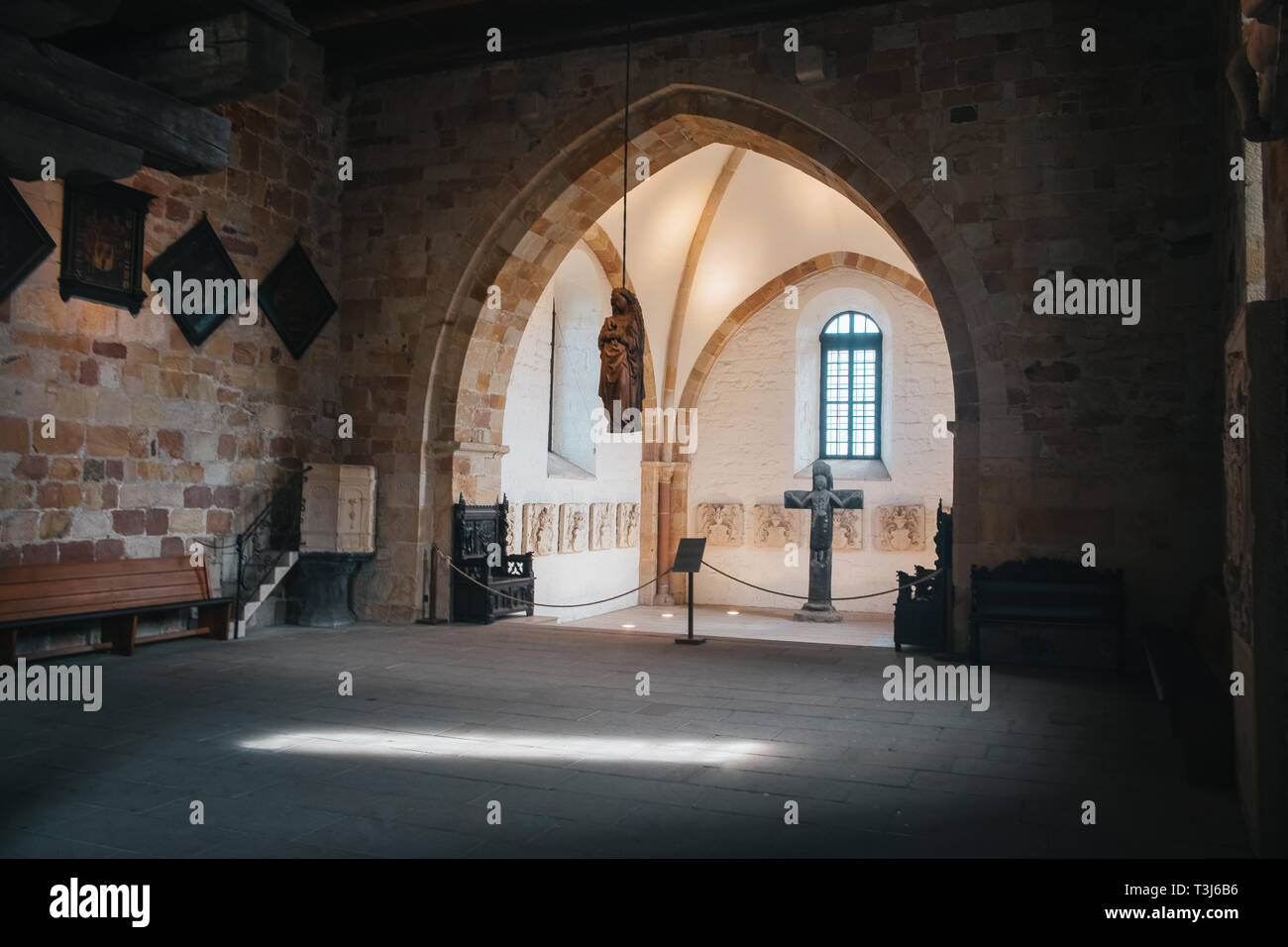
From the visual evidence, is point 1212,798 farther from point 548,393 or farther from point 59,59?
point 548,393

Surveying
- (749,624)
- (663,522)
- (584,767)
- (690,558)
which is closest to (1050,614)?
(690,558)

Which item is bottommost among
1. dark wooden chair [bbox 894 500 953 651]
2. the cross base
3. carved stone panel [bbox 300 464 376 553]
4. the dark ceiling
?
the cross base

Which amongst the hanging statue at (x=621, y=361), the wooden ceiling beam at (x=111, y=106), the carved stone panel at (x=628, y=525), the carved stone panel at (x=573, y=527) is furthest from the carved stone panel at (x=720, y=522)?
the wooden ceiling beam at (x=111, y=106)

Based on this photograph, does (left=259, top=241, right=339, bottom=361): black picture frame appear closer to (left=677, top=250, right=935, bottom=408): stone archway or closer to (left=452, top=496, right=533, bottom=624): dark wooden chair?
(left=452, top=496, right=533, bottom=624): dark wooden chair

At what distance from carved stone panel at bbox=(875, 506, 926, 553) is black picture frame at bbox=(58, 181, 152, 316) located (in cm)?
960

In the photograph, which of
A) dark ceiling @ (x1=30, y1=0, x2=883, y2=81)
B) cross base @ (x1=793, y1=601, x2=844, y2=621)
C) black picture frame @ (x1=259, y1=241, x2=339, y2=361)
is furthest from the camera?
cross base @ (x1=793, y1=601, x2=844, y2=621)

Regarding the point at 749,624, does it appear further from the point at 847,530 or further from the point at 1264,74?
the point at 1264,74

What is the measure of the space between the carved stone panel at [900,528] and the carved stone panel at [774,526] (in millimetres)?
1210

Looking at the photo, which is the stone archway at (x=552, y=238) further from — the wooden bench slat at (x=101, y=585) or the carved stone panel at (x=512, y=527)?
the wooden bench slat at (x=101, y=585)

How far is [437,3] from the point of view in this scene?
7.81 meters

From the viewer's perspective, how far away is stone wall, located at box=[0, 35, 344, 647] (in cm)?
643

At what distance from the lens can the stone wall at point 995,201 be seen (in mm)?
6656

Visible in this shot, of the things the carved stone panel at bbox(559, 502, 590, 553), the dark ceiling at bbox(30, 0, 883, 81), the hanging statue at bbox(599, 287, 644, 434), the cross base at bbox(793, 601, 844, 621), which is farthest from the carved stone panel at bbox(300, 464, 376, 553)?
the cross base at bbox(793, 601, 844, 621)

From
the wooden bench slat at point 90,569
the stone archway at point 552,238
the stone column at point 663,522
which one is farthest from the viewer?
the stone column at point 663,522
